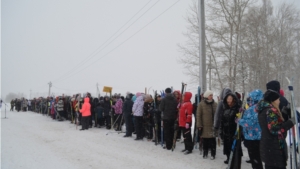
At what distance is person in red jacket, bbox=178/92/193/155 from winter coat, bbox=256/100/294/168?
154 inches

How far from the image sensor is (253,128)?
525 centimetres

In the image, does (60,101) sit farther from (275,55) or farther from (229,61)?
(275,55)

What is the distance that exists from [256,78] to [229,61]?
291 centimetres

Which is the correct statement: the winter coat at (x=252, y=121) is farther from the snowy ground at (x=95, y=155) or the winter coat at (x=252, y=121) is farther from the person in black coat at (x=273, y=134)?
the snowy ground at (x=95, y=155)

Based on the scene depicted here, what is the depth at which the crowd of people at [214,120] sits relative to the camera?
3.95 m

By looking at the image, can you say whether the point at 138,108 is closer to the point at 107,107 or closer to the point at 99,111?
the point at 107,107

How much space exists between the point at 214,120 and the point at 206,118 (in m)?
0.60

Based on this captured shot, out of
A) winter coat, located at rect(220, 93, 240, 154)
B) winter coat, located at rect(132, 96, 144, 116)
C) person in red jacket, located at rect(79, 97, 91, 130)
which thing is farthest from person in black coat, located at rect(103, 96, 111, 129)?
winter coat, located at rect(220, 93, 240, 154)

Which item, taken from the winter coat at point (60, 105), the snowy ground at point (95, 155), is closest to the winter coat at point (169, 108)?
the snowy ground at point (95, 155)

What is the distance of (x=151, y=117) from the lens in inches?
412

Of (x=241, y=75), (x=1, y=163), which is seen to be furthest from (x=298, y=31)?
(x=1, y=163)

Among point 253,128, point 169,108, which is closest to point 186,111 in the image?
point 169,108

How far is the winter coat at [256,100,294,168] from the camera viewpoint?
3.86 meters

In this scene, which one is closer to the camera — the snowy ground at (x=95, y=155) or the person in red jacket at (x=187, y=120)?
the snowy ground at (x=95, y=155)
